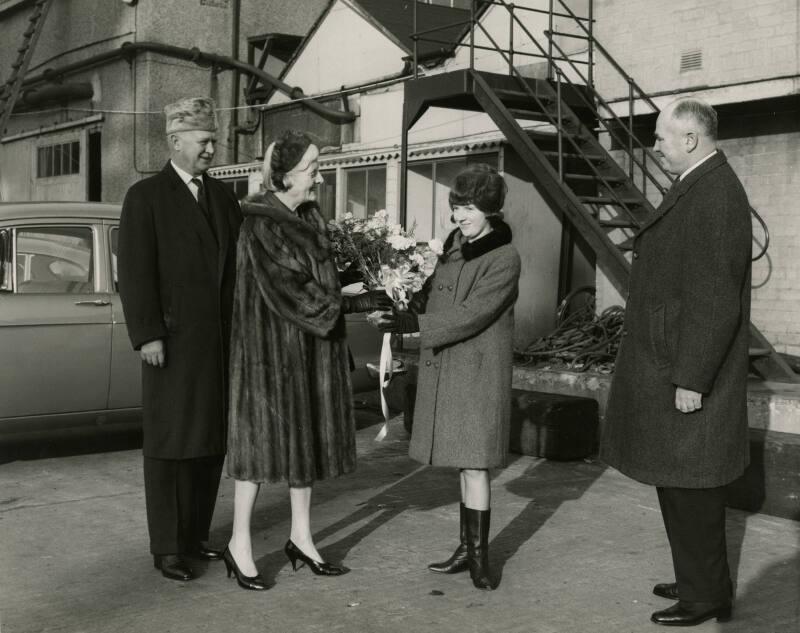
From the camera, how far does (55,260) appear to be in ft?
24.6

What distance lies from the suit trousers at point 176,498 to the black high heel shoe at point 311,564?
0.48 m

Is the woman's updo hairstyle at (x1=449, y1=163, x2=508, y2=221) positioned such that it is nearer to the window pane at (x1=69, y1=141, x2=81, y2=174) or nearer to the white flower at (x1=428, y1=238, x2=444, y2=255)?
the white flower at (x1=428, y1=238, x2=444, y2=255)

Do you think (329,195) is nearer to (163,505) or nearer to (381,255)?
(381,255)

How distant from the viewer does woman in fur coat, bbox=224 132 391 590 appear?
4551 mm

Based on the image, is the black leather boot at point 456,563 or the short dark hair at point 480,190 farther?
the black leather boot at point 456,563

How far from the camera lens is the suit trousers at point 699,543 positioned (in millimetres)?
4199

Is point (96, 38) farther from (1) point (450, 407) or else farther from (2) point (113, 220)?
(1) point (450, 407)

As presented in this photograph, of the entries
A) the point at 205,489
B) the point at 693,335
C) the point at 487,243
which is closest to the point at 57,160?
the point at 205,489

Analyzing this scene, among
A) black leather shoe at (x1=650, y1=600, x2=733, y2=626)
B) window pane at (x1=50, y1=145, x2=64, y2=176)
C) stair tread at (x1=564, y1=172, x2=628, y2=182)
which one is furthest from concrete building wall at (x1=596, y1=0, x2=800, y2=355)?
window pane at (x1=50, y1=145, x2=64, y2=176)

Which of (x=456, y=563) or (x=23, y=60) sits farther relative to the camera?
(x=23, y=60)

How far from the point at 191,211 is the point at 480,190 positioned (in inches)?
52.8

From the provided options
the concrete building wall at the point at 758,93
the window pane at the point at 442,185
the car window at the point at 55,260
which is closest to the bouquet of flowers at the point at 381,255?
the car window at the point at 55,260

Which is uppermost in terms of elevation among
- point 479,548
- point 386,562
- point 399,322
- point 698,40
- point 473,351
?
point 698,40

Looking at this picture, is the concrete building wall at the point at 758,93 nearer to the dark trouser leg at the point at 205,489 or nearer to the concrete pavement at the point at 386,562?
the concrete pavement at the point at 386,562
